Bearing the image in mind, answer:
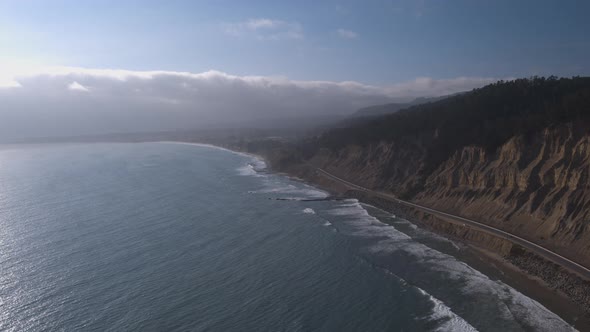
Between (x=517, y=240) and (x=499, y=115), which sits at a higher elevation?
(x=499, y=115)

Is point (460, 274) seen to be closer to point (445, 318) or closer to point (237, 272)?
point (445, 318)

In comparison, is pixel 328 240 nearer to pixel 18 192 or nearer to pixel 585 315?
pixel 585 315

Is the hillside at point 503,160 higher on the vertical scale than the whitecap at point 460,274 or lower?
higher

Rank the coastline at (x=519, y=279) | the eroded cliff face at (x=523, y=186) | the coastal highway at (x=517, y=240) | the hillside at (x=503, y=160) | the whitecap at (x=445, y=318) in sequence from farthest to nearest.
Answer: the hillside at (x=503, y=160), the eroded cliff face at (x=523, y=186), the coastal highway at (x=517, y=240), the coastline at (x=519, y=279), the whitecap at (x=445, y=318)

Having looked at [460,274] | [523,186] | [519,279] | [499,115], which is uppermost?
[499,115]

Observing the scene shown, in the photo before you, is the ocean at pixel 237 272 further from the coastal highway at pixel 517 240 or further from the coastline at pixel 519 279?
the coastal highway at pixel 517 240

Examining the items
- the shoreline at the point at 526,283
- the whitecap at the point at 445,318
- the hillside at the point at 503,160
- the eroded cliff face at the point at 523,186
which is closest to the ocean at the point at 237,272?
the whitecap at the point at 445,318

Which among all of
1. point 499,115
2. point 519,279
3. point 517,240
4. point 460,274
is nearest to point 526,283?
point 519,279
